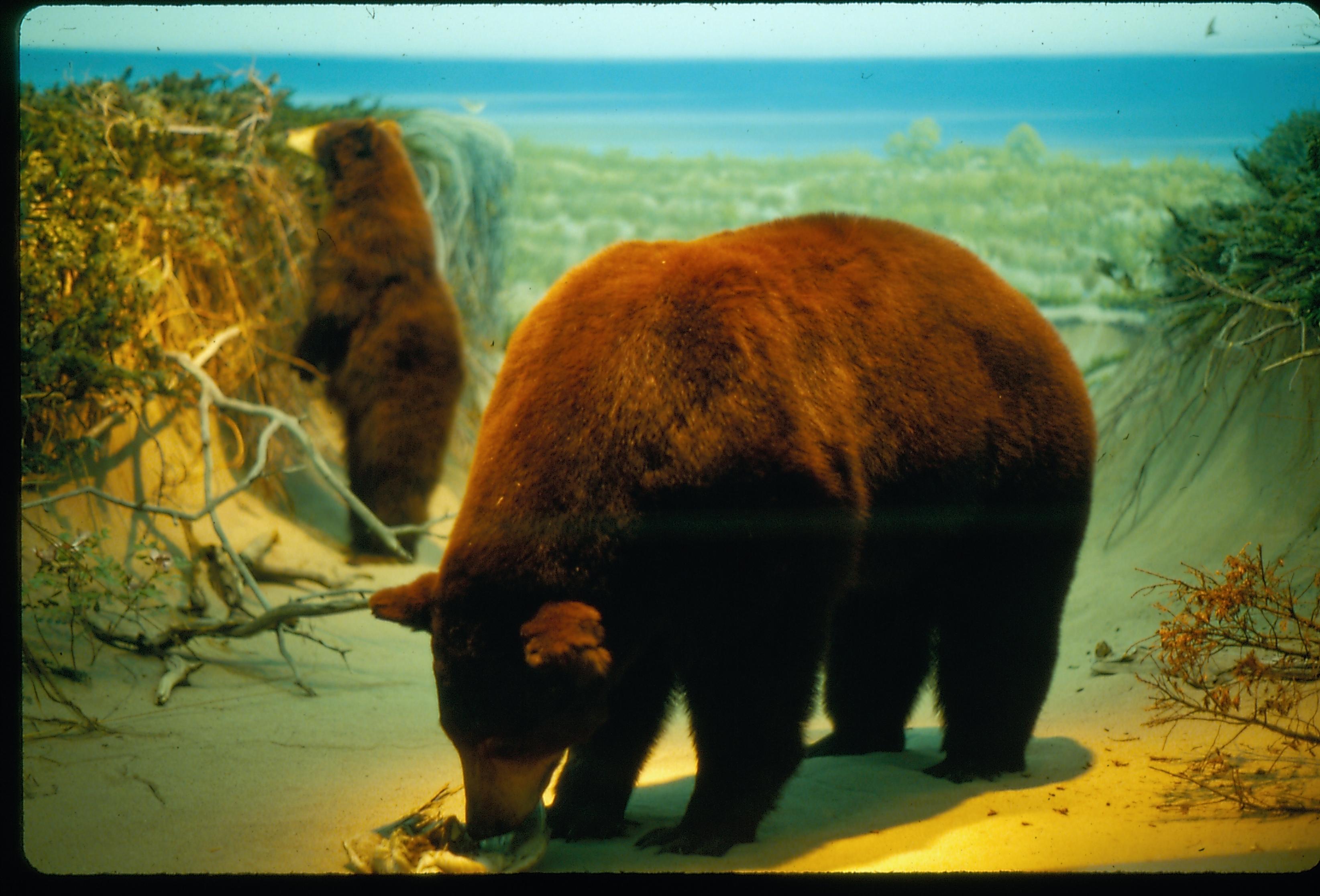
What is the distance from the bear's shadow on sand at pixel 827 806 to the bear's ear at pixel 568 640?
756 mm

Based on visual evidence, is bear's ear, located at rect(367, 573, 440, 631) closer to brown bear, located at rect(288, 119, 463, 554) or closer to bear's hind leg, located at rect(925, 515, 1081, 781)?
bear's hind leg, located at rect(925, 515, 1081, 781)

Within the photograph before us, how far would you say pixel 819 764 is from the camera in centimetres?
421

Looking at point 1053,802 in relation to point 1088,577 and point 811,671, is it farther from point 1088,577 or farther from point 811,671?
point 1088,577

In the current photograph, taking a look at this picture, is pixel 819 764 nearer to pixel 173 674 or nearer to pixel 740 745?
pixel 740 745

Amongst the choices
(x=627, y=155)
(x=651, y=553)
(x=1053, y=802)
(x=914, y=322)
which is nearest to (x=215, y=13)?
(x=627, y=155)

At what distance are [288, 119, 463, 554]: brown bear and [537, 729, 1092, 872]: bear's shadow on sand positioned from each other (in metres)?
3.34

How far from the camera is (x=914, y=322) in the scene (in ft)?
12.4

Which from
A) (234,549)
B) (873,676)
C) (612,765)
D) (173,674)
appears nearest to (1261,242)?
(873,676)

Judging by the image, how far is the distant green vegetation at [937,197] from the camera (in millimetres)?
4812

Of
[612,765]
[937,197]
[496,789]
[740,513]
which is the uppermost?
[937,197]

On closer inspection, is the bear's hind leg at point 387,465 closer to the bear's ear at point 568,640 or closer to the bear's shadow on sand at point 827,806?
the bear's shadow on sand at point 827,806

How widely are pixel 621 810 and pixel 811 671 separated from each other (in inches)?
34.6

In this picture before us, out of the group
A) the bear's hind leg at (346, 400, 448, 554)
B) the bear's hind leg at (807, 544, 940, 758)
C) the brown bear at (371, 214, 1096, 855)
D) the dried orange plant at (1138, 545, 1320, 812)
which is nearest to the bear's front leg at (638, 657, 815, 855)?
the brown bear at (371, 214, 1096, 855)

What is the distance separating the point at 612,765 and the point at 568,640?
3.42 ft
